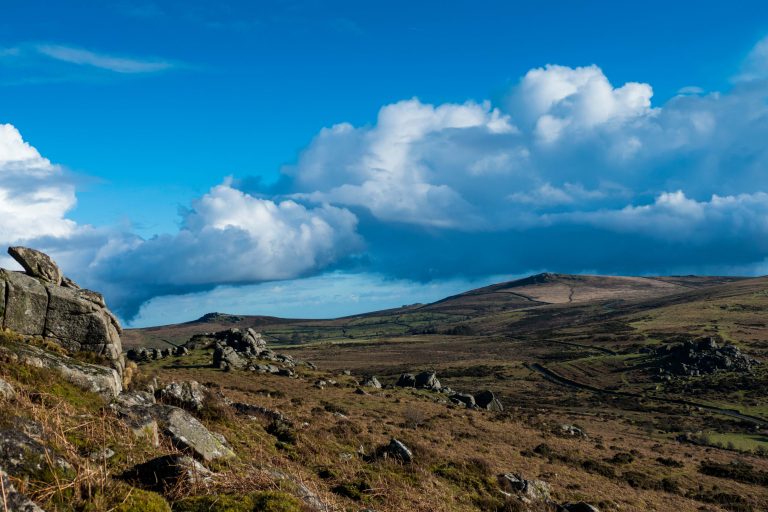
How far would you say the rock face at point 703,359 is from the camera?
343 feet

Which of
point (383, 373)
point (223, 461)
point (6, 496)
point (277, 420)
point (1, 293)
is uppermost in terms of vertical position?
point (1, 293)

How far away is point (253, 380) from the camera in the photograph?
5338 cm

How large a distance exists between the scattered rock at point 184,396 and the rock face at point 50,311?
2.93 m

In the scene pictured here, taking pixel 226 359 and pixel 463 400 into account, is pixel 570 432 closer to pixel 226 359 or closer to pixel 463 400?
pixel 463 400

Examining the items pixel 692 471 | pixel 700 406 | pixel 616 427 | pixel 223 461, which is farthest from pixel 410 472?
pixel 700 406

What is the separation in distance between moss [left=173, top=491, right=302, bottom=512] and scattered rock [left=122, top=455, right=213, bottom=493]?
0.63m

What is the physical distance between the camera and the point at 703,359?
4291 inches

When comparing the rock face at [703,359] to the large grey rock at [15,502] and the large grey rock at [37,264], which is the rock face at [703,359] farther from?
the large grey rock at [15,502]

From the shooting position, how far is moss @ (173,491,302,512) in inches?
294

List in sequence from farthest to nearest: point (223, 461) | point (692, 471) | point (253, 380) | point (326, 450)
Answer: point (253, 380), point (692, 471), point (326, 450), point (223, 461)

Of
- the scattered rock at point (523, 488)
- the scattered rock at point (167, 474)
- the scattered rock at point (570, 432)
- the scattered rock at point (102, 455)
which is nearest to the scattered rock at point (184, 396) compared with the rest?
the scattered rock at point (102, 455)

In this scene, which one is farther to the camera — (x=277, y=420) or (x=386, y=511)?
(x=277, y=420)

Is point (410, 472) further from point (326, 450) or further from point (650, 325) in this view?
point (650, 325)

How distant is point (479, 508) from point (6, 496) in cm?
1503
